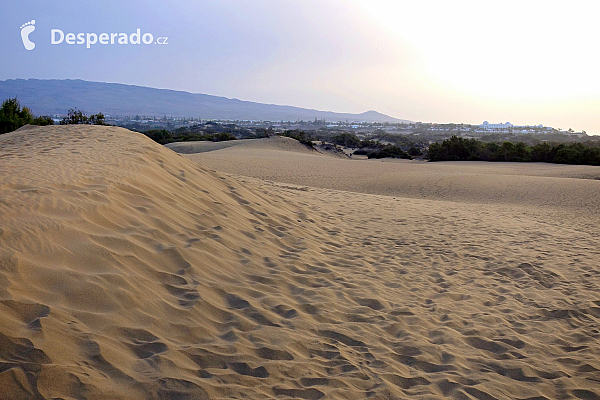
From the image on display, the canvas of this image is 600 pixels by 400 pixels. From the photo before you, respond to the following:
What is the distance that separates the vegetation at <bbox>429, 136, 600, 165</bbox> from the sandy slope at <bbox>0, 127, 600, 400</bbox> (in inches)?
989

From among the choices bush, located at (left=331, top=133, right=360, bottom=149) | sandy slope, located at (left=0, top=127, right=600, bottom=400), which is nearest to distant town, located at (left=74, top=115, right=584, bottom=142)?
bush, located at (left=331, top=133, right=360, bottom=149)

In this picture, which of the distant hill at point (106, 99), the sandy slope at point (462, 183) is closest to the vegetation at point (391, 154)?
the sandy slope at point (462, 183)

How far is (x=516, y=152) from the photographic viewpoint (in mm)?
31766

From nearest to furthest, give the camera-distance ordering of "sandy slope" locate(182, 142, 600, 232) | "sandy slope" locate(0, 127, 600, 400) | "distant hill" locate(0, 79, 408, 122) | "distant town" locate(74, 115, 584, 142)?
"sandy slope" locate(0, 127, 600, 400), "sandy slope" locate(182, 142, 600, 232), "distant town" locate(74, 115, 584, 142), "distant hill" locate(0, 79, 408, 122)

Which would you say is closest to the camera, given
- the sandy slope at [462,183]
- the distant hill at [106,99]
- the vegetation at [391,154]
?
the sandy slope at [462,183]

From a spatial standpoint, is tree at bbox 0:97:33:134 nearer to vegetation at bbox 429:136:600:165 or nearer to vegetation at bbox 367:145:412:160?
vegetation at bbox 367:145:412:160

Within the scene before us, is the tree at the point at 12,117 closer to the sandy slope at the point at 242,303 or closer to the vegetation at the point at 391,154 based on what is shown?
the sandy slope at the point at 242,303

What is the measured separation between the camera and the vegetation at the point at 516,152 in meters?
28.7

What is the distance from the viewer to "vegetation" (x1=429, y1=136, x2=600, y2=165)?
28.7m

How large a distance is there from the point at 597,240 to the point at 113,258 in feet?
28.9

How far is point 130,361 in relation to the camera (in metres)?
2.84

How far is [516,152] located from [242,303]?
106 feet

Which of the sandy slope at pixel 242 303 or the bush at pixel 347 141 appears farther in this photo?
the bush at pixel 347 141

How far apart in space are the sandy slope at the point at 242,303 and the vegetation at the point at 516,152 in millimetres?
25109
